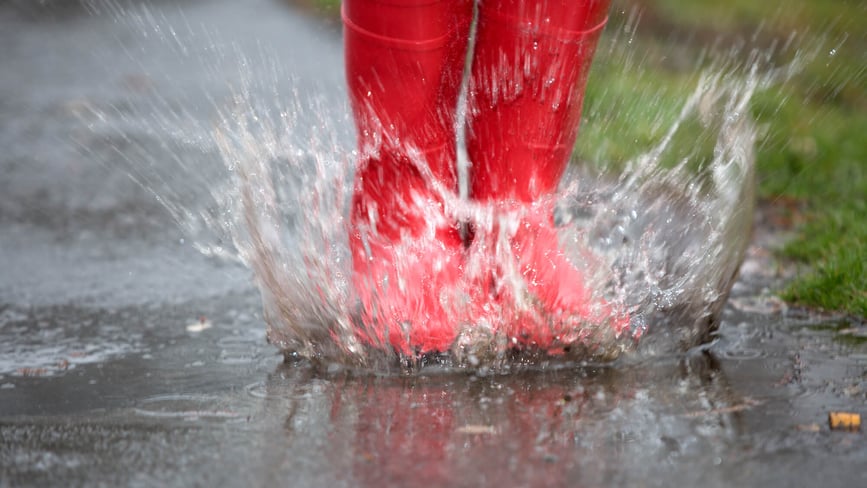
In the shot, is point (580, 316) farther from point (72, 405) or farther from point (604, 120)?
point (604, 120)

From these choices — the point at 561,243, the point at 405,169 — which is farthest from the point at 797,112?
the point at 405,169

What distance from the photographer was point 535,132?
76.2 inches

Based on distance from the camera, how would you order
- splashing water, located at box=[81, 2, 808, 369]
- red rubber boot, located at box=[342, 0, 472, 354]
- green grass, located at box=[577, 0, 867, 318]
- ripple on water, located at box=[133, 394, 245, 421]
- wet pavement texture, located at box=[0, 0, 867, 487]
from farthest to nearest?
green grass, located at box=[577, 0, 867, 318] < splashing water, located at box=[81, 2, 808, 369] < red rubber boot, located at box=[342, 0, 472, 354] < ripple on water, located at box=[133, 394, 245, 421] < wet pavement texture, located at box=[0, 0, 867, 487]

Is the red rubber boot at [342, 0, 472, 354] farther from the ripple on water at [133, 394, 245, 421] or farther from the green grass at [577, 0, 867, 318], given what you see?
the green grass at [577, 0, 867, 318]

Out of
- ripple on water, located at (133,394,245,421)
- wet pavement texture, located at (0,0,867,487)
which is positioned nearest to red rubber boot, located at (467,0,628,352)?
wet pavement texture, located at (0,0,867,487)

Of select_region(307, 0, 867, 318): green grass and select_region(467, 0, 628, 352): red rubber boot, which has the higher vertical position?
select_region(467, 0, 628, 352): red rubber boot

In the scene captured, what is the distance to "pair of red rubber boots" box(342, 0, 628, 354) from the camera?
Result: 1.86 metres

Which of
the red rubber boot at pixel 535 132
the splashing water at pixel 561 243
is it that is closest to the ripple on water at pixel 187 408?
the splashing water at pixel 561 243

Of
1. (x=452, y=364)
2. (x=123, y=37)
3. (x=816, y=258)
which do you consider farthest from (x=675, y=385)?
(x=123, y=37)

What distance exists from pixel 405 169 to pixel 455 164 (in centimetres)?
13

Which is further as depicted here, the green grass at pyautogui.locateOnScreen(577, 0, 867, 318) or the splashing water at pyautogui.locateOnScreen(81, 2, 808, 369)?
the green grass at pyautogui.locateOnScreen(577, 0, 867, 318)

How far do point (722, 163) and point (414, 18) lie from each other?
0.74m

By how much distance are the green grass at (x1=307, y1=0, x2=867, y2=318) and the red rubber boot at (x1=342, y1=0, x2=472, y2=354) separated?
3.18ft

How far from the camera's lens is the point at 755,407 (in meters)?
1.62
